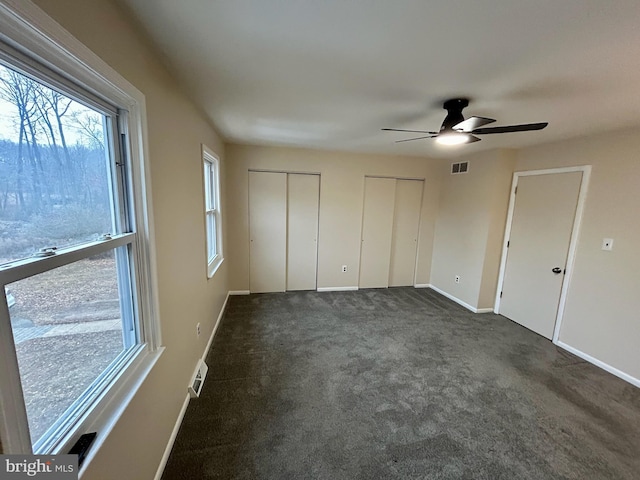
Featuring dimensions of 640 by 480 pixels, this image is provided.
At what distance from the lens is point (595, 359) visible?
2674 mm

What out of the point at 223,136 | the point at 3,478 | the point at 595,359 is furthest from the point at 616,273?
the point at 223,136

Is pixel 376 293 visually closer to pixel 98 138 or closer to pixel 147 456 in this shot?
pixel 147 456

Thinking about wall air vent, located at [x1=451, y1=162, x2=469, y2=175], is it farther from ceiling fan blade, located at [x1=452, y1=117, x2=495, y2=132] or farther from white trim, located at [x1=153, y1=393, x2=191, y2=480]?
white trim, located at [x1=153, y1=393, x2=191, y2=480]

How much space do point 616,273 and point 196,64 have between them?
13.1ft

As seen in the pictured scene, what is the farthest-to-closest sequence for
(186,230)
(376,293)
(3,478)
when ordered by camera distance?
(376,293) < (186,230) < (3,478)

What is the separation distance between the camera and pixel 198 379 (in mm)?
2160

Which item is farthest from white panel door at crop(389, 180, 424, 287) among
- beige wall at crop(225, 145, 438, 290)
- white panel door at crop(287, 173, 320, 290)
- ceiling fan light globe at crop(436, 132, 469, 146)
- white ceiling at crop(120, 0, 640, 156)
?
ceiling fan light globe at crop(436, 132, 469, 146)

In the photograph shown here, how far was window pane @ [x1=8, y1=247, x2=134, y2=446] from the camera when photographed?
76 centimetres

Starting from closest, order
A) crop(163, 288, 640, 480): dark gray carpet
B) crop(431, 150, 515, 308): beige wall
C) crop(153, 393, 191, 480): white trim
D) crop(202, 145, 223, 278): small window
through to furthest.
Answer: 1. crop(153, 393, 191, 480): white trim
2. crop(163, 288, 640, 480): dark gray carpet
3. crop(202, 145, 223, 278): small window
4. crop(431, 150, 515, 308): beige wall

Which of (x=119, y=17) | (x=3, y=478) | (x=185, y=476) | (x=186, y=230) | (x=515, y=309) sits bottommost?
(x=185, y=476)

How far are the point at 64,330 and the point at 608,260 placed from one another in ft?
13.6

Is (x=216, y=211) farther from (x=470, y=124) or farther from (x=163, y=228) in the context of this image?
(x=470, y=124)

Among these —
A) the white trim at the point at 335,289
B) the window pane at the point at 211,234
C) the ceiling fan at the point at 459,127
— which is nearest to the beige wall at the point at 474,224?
the white trim at the point at 335,289

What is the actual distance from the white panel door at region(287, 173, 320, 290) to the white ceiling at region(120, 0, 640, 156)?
1.77 meters
